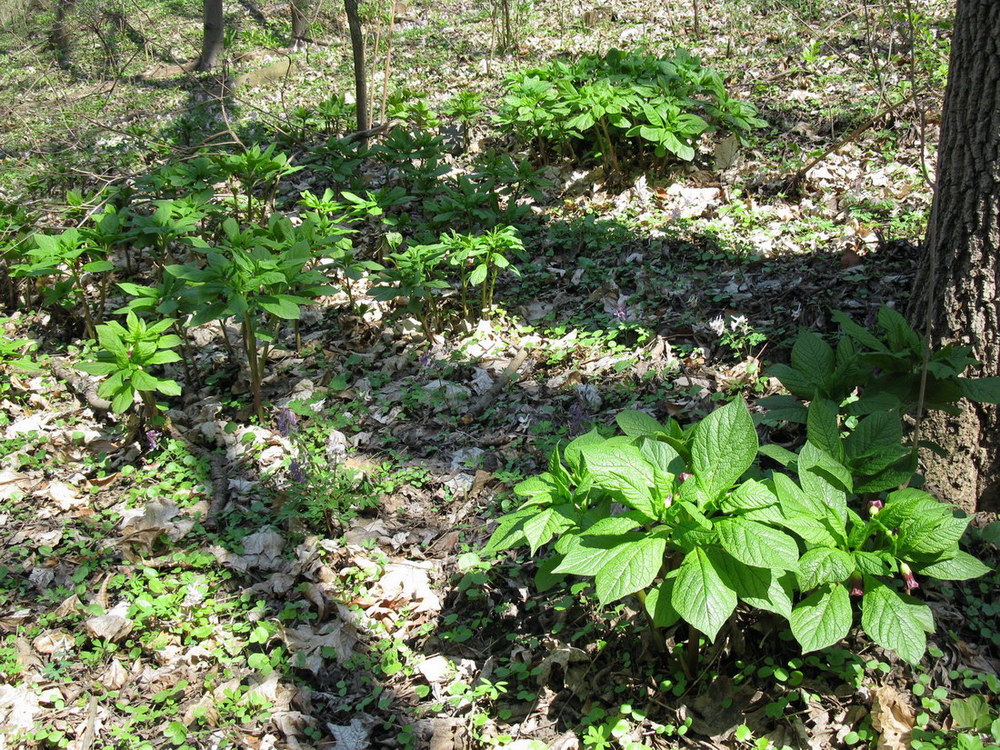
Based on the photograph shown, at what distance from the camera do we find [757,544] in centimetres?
183

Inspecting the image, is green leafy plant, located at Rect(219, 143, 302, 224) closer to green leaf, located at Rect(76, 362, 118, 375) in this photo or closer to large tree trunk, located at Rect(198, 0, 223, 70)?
green leaf, located at Rect(76, 362, 118, 375)

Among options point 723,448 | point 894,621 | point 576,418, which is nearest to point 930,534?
point 894,621

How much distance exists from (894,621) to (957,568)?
0.26m

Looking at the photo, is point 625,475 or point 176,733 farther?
point 176,733

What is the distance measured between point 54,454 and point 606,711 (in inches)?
132

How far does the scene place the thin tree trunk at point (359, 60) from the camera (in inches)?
252

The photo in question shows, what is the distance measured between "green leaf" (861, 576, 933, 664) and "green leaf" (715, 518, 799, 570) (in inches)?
10.7

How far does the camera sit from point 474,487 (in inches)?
140

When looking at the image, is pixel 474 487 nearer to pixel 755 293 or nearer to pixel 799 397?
pixel 799 397

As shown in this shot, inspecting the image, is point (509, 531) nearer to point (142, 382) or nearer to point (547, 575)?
point (547, 575)

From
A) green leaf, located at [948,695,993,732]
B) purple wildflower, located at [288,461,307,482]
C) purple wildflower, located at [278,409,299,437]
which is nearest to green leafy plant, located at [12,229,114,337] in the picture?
purple wildflower, located at [278,409,299,437]

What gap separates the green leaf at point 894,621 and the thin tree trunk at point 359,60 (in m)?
5.50

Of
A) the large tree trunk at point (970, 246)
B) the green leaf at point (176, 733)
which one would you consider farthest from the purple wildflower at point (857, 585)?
the green leaf at point (176, 733)

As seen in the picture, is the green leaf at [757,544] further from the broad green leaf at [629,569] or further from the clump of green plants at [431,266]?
the clump of green plants at [431,266]
